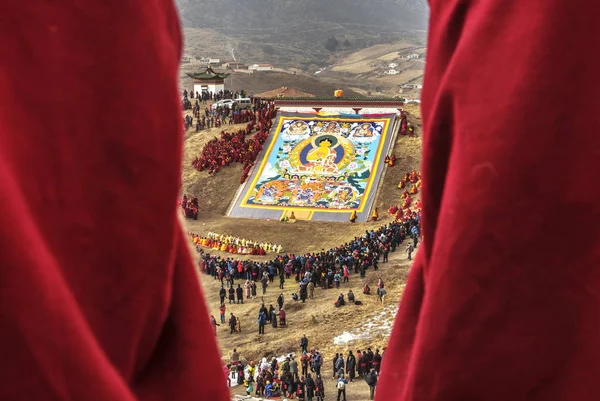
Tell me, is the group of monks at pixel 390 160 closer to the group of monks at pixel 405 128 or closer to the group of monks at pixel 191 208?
the group of monks at pixel 405 128

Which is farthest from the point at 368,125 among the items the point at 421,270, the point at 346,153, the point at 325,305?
the point at 421,270

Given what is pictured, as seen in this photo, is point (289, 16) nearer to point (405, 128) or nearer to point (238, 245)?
point (405, 128)

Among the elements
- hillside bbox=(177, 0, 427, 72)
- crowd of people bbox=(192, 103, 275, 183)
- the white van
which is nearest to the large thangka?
crowd of people bbox=(192, 103, 275, 183)

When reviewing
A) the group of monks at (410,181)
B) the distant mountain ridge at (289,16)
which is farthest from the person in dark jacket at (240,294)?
the distant mountain ridge at (289,16)

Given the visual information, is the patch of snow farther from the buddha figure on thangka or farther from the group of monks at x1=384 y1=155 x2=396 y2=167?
the group of monks at x1=384 y1=155 x2=396 y2=167
